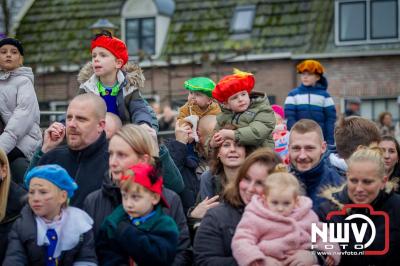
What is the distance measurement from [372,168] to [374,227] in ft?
1.33

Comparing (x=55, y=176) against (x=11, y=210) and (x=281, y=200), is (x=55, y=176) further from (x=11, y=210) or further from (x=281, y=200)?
(x=281, y=200)

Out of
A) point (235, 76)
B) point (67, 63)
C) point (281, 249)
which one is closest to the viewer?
point (281, 249)

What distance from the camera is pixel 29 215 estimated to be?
6586 millimetres

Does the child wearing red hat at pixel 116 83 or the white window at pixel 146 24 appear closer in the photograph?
the child wearing red hat at pixel 116 83

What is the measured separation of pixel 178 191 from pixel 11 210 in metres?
1.43

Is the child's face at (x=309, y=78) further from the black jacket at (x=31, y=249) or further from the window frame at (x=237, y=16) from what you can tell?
the window frame at (x=237, y=16)

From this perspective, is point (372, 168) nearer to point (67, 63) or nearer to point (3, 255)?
point (3, 255)

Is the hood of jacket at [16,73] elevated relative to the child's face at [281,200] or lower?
elevated

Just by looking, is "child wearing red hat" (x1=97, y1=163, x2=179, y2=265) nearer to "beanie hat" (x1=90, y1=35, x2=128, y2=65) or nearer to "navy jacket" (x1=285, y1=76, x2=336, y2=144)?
"beanie hat" (x1=90, y1=35, x2=128, y2=65)

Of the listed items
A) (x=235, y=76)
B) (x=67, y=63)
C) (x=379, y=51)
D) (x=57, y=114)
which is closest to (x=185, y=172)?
(x=235, y=76)

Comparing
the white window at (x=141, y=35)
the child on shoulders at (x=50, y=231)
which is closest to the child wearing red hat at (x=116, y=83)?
the child on shoulders at (x=50, y=231)

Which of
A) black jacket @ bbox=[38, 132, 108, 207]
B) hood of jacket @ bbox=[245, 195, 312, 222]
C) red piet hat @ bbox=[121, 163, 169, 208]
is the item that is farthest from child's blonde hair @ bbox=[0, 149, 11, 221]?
hood of jacket @ bbox=[245, 195, 312, 222]

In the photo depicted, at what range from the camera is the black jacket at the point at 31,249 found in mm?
6469

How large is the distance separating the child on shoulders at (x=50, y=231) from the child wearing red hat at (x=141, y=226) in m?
0.18
